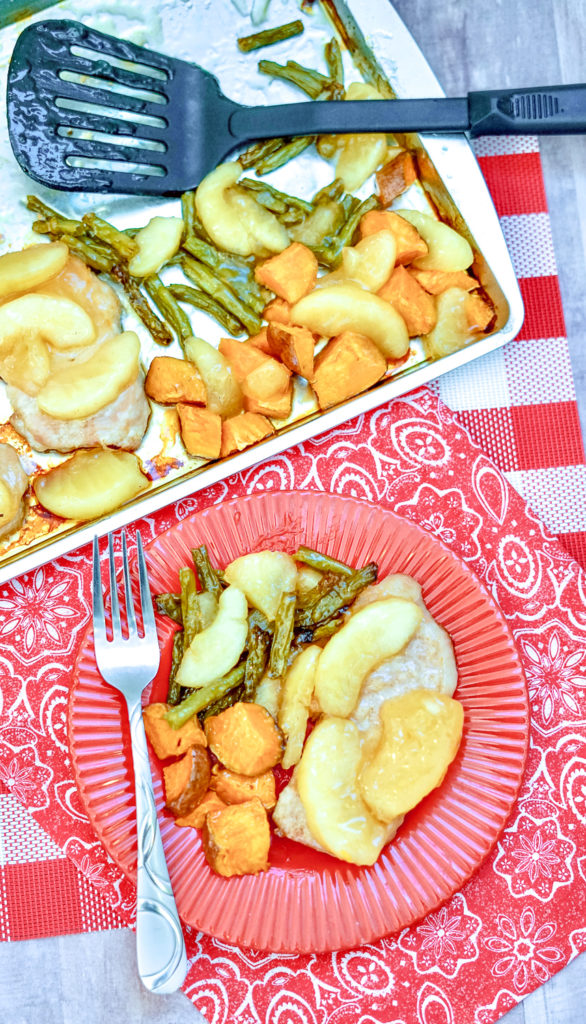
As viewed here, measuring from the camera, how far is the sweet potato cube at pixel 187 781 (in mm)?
1788

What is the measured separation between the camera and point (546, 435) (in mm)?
2123

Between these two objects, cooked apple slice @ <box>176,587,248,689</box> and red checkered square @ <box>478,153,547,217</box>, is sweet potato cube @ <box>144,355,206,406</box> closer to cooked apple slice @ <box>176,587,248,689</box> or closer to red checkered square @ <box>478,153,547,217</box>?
cooked apple slice @ <box>176,587,248,689</box>

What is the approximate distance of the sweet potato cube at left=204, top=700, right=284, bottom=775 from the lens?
5.83 feet

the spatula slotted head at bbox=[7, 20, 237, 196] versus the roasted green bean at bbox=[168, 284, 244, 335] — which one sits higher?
the spatula slotted head at bbox=[7, 20, 237, 196]

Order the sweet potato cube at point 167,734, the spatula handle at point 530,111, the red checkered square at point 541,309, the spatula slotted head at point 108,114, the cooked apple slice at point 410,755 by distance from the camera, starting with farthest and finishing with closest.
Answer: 1. the red checkered square at point 541,309
2. the spatula slotted head at point 108,114
3. the spatula handle at point 530,111
4. the sweet potato cube at point 167,734
5. the cooked apple slice at point 410,755

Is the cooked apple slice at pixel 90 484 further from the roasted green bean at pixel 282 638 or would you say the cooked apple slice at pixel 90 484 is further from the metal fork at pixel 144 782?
the roasted green bean at pixel 282 638

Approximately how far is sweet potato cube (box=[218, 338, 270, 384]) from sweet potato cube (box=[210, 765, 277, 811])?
82 centimetres

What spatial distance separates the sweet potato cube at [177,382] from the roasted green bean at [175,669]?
1.63 ft

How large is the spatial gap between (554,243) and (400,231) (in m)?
0.42

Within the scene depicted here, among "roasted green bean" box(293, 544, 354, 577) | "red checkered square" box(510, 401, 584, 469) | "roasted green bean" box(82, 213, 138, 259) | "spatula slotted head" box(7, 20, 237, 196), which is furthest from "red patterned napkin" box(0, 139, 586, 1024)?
"spatula slotted head" box(7, 20, 237, 196)

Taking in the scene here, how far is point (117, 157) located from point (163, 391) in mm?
547

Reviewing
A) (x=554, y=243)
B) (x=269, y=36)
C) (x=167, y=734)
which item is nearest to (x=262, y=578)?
(x=167, y=734)

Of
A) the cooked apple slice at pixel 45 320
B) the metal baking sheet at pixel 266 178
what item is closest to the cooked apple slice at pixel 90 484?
the metal baking sheet at pixel 266 178

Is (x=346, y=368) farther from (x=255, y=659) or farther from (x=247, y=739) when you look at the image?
(x=247, y=739)
